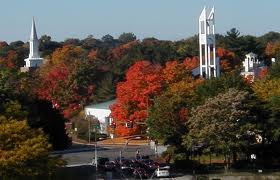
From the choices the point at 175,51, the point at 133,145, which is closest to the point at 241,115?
the point at 133,145

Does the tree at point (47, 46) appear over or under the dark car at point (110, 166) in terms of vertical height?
over

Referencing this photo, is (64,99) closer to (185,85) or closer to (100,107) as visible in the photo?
(100,107)

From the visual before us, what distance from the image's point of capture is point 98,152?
61688 mm

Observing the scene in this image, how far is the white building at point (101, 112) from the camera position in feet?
264

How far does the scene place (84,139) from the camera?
73.9 metres

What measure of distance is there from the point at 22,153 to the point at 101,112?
45625mm

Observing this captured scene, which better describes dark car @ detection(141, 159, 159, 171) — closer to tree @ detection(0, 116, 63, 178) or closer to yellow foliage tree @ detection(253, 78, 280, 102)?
yellow foliage tree @ detection(253, 78, 280, 102)

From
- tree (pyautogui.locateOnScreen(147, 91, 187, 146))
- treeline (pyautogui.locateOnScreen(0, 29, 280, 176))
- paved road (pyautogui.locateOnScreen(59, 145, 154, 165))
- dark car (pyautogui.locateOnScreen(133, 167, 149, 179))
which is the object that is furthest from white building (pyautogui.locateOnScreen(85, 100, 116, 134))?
dark car (pyautogui.locateOnScreen(133, 167, 149, 179))

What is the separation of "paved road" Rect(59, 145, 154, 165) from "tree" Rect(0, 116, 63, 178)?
45.0ft

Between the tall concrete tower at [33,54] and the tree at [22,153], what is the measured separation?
80.2m

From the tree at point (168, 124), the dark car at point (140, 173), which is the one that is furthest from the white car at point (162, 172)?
the tree at point (168, 124)

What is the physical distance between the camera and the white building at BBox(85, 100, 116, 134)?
80481mm

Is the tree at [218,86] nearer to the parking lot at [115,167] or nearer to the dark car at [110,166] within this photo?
the parking lot at [115,167]

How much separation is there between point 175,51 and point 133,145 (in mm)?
46426
